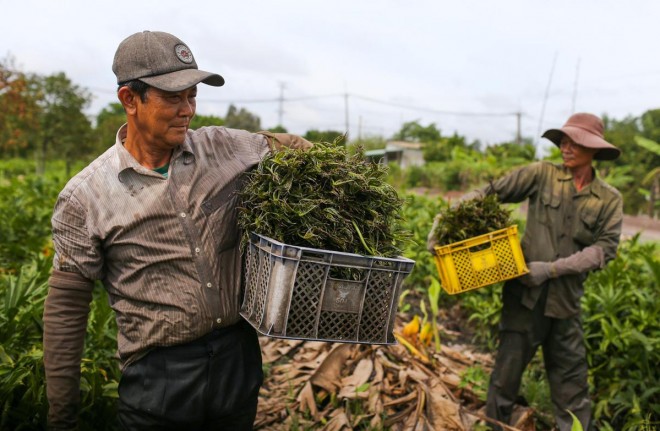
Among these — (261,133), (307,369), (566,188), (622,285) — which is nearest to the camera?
(261,133)

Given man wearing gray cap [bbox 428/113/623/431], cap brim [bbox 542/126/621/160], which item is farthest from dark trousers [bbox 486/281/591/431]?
cap brim [bbox 542/126/621/160]

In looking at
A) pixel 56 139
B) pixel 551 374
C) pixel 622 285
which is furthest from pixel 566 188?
pixel 56 139

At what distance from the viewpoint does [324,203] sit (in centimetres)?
250

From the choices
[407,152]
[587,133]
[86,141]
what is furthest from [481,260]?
[407,152]

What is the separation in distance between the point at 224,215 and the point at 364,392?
252cm

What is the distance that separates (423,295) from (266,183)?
564 cm

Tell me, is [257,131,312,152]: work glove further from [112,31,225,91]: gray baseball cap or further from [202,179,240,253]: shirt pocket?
[112,31,225,91]: gray baseball cap

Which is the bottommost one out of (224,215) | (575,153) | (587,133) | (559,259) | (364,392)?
(364,392)

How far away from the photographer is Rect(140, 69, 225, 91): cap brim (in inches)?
94.7

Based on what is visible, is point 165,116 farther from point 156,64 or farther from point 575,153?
point 575,153

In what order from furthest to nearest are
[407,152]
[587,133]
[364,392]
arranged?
[407,152], [364,392], [587,133]

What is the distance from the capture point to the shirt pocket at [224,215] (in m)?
2.64

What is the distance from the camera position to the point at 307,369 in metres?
5.30

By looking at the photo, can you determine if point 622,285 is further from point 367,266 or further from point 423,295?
point 367,266
